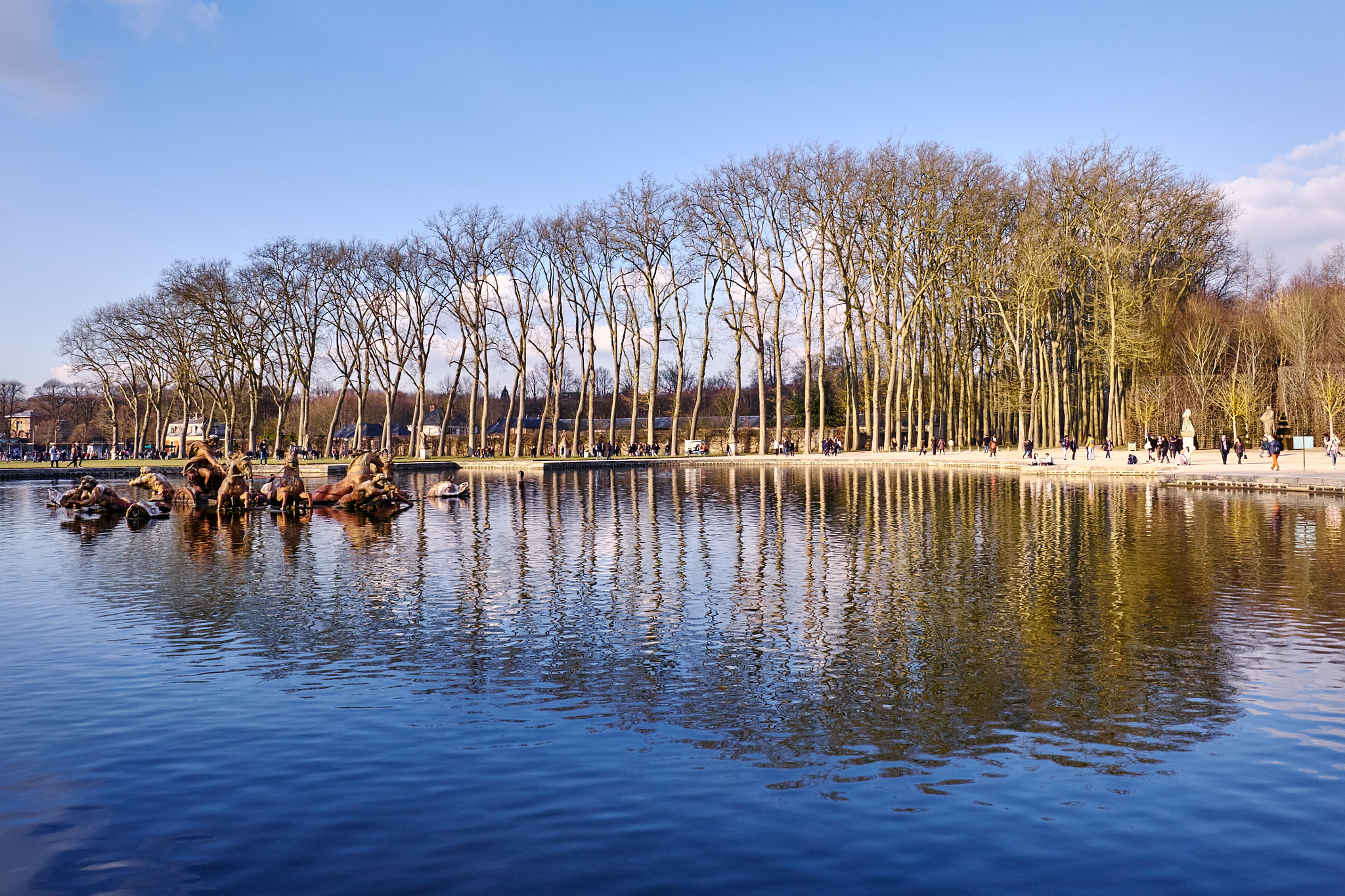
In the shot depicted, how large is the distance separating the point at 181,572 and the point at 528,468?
42.2m

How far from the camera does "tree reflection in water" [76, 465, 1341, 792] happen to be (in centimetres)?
800

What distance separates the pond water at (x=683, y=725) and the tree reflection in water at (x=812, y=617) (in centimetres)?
6

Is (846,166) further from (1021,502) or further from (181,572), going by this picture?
(181,572)

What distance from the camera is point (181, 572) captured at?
17.1 meters

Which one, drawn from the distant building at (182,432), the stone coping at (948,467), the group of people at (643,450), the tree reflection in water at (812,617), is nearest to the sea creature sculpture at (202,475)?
the tree reflection in water at (812,617)

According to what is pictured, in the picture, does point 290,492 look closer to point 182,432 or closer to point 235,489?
point 235,489

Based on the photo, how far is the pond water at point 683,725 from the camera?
561 centimetres

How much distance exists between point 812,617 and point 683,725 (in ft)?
15.0

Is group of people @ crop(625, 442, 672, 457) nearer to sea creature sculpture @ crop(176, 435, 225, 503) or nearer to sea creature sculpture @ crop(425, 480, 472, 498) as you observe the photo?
sea creature sculpture @ crop(425, 480, 472, 498)

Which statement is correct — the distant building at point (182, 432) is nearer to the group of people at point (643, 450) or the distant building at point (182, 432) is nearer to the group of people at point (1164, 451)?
the group of people at point (643, 450)

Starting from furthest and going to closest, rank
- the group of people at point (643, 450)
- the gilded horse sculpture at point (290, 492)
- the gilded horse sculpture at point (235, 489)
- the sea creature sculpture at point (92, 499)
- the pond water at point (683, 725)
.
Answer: the group of people at point (643, 450)
the gilded horse sculpture at point (235, 489)
the gilded horse sculpture at point (290, 492)
the sea creature sculpture at point (92, 499)
the pond water at point (683, 725)

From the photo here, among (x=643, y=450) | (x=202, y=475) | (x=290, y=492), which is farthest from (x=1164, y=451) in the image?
(x=202, y=475)

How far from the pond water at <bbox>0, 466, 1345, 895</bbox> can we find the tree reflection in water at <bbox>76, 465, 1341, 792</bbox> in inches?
2.5

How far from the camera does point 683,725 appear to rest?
314 inches
